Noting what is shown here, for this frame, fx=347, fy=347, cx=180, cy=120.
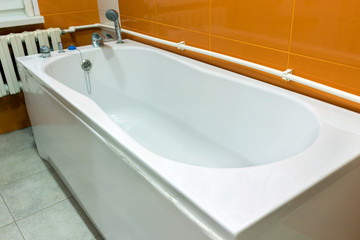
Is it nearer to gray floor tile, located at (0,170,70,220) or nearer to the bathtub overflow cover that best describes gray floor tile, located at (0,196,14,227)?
gray floor tile, located at (0,170,70,220)

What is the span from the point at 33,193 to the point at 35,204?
0.36 ft

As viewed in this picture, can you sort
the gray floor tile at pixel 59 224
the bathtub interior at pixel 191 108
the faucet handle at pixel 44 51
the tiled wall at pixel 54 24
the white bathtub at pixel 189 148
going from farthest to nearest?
the tiled wall at pixel 54 24, the faucet handle at pixel 44 51, the gray floor tile at pixel 59 224, the bathtub interior at pixel 191 108, the white bathtub at pixel 189 148

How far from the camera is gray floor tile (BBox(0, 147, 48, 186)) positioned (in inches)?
82.7

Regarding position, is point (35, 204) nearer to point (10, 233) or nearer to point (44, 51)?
point (10, 233)

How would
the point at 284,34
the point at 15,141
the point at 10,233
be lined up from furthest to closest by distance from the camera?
the point at 15,141
the point at 10,233
the point at 284,34

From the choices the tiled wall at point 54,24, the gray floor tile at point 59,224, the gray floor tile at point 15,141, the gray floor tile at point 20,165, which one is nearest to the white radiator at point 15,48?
the tiled wall at point 54,24

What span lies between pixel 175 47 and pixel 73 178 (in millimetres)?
985

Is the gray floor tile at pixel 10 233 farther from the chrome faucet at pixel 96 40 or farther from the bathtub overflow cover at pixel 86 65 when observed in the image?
the chrome faucet at pixel 96 40

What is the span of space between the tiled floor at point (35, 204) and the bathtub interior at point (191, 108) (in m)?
0.53

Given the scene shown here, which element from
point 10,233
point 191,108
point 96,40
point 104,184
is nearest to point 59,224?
point 10,233

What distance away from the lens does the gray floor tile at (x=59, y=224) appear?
5.36 ft

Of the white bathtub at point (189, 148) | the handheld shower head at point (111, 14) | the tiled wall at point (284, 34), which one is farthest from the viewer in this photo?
the handheld shower head at point (111, 14)

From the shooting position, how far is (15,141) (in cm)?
251

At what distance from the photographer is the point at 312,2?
131 centimetres
